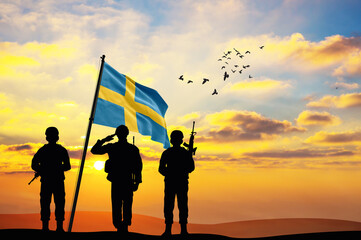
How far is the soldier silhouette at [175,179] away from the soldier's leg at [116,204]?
969mm

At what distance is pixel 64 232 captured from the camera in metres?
7.31

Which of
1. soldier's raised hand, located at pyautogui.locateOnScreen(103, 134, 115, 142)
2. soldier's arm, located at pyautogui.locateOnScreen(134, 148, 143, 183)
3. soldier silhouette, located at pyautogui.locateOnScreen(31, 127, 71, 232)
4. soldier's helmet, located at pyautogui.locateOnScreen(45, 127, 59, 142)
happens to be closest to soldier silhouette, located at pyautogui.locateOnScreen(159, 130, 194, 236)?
soldier's arm, located at pyautogui.locateOnScreen(134, 148, 143, 183)

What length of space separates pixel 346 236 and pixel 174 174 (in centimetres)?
490

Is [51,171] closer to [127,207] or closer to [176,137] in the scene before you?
[127,207]

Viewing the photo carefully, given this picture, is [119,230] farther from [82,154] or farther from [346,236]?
[346,236]

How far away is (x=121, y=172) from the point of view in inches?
265

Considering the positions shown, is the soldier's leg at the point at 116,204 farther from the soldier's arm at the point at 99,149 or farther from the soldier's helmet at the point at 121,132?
the soldier's helmet at the point at 121,132

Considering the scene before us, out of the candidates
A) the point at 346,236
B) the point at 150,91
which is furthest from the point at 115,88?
the point at 346,236

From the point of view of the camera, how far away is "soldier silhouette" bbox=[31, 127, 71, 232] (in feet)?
23.2

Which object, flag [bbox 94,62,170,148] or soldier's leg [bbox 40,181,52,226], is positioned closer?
soldier's leg [bbox 40,181,52,226]

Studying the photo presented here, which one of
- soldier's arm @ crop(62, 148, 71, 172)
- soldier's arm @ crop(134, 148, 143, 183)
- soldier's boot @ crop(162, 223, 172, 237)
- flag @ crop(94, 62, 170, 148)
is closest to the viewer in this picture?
soldier's arm @ crop(134, 148, 143, 183)

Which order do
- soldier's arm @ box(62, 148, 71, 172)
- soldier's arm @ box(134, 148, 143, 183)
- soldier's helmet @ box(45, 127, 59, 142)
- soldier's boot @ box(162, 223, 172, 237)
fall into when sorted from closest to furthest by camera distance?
soldier's arm @ box(134, 148, 143, 183), soldier's boot @ box(162, 223, 172, 237), soldier's helmet @ box(45, 127, 59, 142), soldier's arm @ box(62, 148, 71, 172)

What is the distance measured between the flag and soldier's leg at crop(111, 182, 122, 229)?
7.55ft

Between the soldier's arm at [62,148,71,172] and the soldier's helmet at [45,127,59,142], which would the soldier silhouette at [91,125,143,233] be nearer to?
the soldier's arm at [62,148,71,172]
